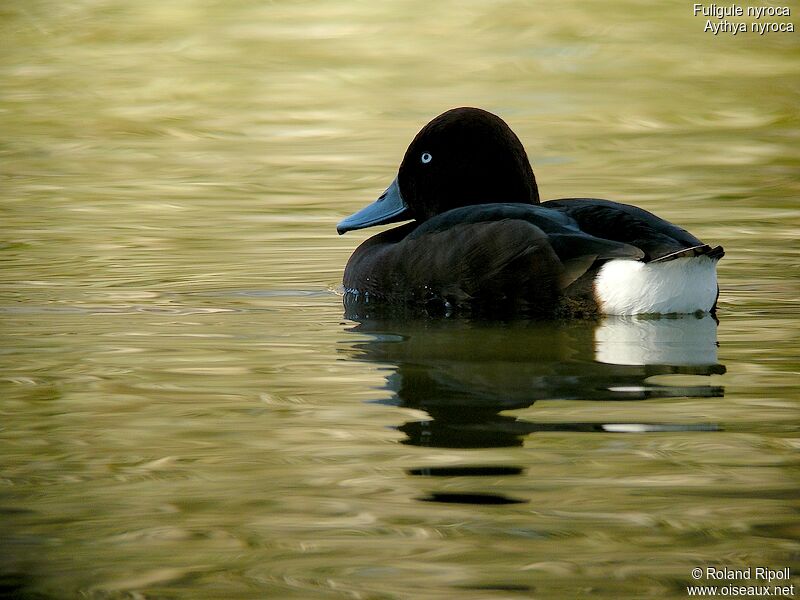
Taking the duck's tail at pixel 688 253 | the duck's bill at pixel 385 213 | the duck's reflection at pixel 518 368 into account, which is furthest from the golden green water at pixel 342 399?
the duck's bill at pixel 385 213

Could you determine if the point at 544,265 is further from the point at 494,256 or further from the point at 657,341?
the point at 657,341

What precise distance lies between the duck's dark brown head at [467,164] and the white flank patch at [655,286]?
1.22 meters

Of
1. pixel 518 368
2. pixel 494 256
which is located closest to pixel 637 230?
pixel 494 256

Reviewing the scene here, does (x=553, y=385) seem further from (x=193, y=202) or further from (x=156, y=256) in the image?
(x=193, y=202)

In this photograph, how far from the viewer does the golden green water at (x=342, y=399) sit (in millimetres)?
3217

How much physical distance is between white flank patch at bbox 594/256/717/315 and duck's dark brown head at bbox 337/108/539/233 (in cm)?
122

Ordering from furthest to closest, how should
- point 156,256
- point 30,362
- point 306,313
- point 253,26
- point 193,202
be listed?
point 253,26
point 193,202
point 156,256
point 306,313
point 30,362

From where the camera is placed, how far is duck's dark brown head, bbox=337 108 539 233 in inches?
271

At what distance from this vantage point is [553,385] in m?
4.70

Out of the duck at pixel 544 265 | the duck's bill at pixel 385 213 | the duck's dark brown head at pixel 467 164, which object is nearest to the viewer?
the duck at pixel 544 265

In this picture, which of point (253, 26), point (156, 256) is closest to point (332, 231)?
point (156, 256)

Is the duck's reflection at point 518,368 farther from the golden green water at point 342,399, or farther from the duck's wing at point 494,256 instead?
the duck's wing at point 494,256

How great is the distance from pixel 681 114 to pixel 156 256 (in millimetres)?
7234

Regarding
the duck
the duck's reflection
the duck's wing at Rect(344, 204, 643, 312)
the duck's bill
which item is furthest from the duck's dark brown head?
the duck's reflection
